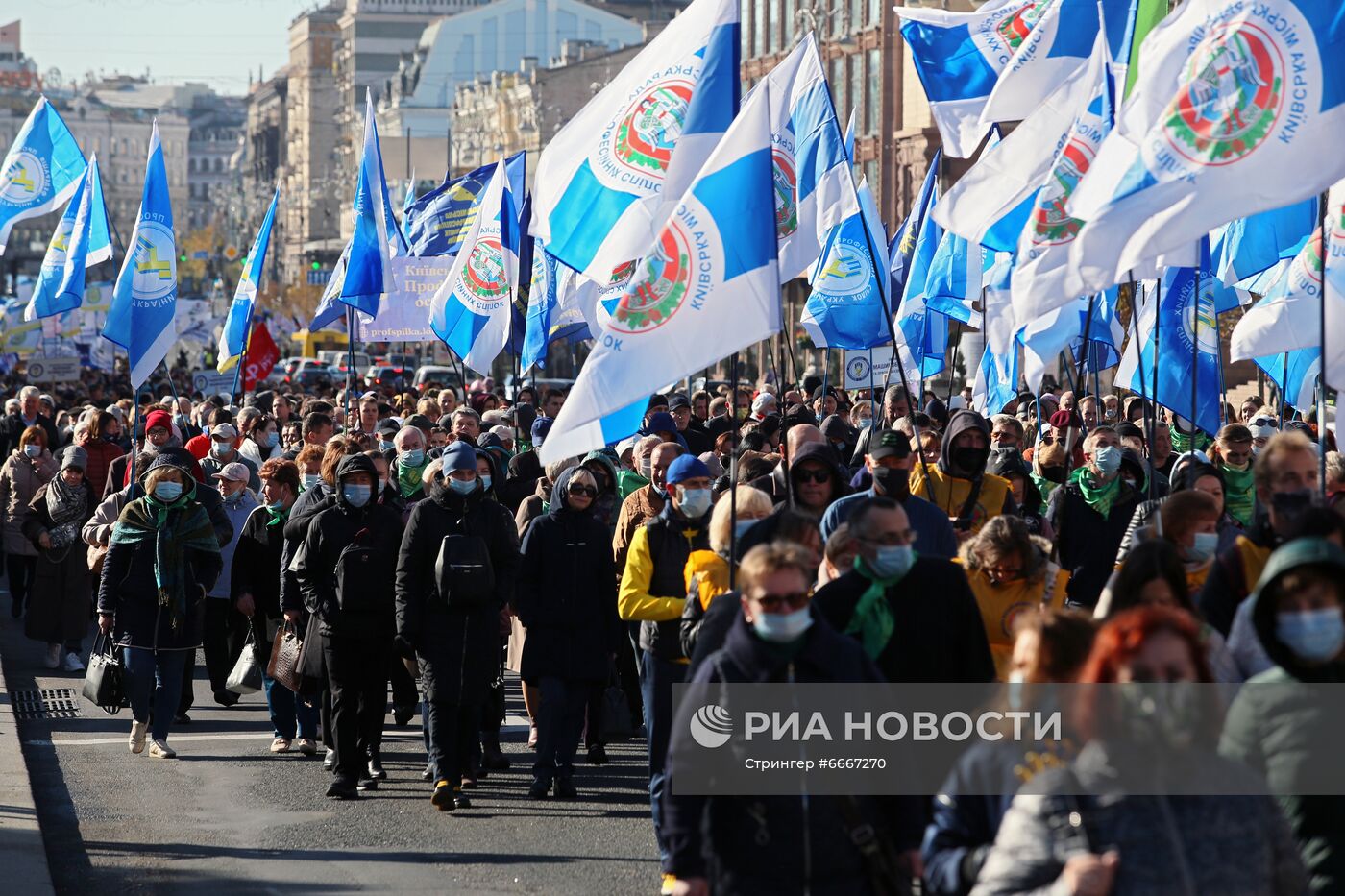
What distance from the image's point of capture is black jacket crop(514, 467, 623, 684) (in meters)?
10.2

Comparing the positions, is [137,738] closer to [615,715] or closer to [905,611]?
[615,715]

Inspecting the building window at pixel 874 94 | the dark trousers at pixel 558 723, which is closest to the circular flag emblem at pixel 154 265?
the dark trousers at pixel 558 723

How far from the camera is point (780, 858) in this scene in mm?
5605

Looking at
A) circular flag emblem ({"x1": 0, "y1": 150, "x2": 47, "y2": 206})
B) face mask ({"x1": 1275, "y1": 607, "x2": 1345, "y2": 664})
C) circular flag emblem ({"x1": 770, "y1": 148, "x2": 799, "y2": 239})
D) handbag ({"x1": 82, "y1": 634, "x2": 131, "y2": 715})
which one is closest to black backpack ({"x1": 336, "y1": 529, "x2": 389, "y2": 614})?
handbag ({"x1": 82, "y1": 634, "x2": 131, "y2": 715})

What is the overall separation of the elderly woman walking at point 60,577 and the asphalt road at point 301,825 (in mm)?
2524

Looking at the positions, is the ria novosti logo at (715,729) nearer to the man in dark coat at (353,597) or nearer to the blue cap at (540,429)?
the man in dark coat at (353,597)

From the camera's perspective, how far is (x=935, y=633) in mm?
6551

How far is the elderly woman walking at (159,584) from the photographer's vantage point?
11.6m

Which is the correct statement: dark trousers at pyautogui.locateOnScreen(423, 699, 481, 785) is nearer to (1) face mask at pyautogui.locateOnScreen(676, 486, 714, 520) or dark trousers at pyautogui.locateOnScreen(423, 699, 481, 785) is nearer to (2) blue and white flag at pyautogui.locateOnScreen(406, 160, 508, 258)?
(1) face mask at pyautogui.locateOnScreen(676, 486, 714, 520)

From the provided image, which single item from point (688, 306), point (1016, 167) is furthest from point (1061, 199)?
point (688, 306)

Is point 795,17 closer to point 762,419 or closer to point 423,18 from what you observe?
point 762,419

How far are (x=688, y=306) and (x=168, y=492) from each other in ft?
14.5

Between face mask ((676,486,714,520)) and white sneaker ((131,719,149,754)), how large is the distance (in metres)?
4.20

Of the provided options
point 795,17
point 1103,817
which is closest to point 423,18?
point 795,17
